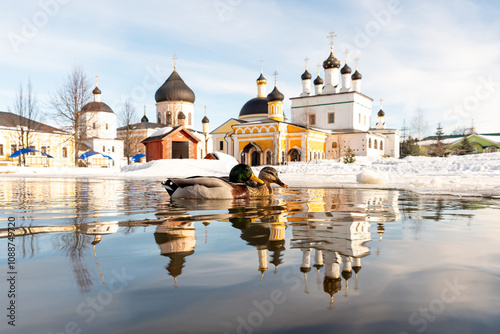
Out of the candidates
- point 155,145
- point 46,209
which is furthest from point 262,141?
point 46,209

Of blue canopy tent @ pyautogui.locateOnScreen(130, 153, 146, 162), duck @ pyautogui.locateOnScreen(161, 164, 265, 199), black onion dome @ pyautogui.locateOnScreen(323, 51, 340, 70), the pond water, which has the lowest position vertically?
the pond water

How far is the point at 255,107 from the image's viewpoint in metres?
54.6

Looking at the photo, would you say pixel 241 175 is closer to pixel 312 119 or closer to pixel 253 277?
pixel 253 277

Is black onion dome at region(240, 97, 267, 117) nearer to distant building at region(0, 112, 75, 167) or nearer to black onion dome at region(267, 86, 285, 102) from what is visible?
black onion dome at region(267, 86, 285, 102)

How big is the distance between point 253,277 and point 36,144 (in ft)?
191

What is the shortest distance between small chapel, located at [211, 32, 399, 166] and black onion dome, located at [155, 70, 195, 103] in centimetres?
864

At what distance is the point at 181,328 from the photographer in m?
1.49

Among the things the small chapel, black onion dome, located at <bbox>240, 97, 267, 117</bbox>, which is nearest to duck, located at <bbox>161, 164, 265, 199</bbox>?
the small chapel

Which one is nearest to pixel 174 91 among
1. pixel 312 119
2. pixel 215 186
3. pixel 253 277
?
pixel 312 119

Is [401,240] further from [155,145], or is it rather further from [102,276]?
[155,145]

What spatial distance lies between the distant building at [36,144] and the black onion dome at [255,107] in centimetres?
2394

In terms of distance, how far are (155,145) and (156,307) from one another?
30.1m

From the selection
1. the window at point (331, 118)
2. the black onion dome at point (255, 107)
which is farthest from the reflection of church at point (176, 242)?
the window at point (331, 118)

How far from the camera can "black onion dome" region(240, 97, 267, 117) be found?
54188 mm
